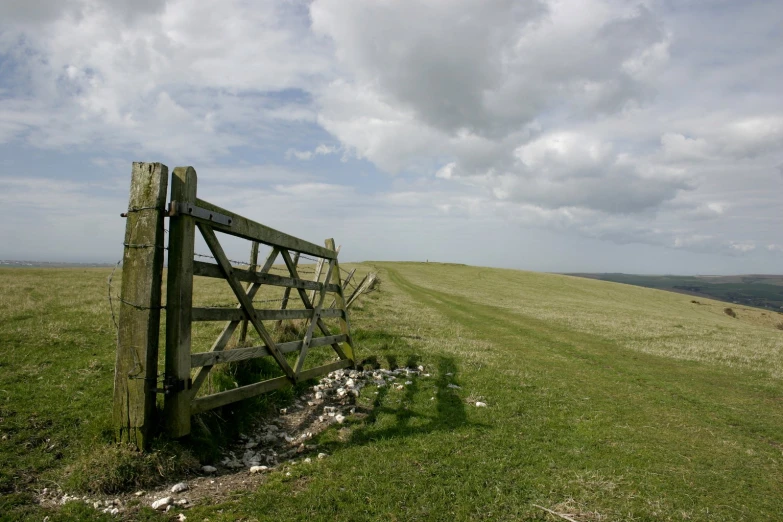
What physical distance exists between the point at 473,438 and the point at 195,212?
20.3 ft

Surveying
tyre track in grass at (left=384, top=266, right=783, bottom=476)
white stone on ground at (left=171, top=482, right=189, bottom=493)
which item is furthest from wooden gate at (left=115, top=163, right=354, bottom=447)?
tyre track in grass at (left=384, top=266, right=783, bottom=476)

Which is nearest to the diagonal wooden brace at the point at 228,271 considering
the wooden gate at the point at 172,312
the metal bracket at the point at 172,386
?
the wooden gate at the point at 172,312

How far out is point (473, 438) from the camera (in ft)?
26.8

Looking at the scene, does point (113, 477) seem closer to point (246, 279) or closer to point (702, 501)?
point (246, 279)

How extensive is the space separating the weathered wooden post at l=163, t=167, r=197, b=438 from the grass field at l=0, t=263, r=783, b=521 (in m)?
0.56

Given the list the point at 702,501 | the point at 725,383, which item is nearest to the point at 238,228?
the point at 702,501

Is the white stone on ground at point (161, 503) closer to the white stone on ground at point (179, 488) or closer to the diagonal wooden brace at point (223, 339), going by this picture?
the white stone on ground at point (179, 488)

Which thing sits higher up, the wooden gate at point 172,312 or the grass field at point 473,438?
the wooden gate at point 172,312

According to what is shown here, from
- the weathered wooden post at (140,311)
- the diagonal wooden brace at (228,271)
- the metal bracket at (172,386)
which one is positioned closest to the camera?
the weathered wooden post at (140,311)

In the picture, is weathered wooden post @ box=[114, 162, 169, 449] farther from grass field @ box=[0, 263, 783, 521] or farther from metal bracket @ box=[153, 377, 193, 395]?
grass field @ box=[0, 263, 783, 521]

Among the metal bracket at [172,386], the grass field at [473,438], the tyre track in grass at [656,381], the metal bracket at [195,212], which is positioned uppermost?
the metal bracket at [195,212]

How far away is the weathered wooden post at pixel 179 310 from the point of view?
21.1 feet

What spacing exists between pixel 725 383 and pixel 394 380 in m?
12.2

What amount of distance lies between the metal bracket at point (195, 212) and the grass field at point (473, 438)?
336 centimetres
